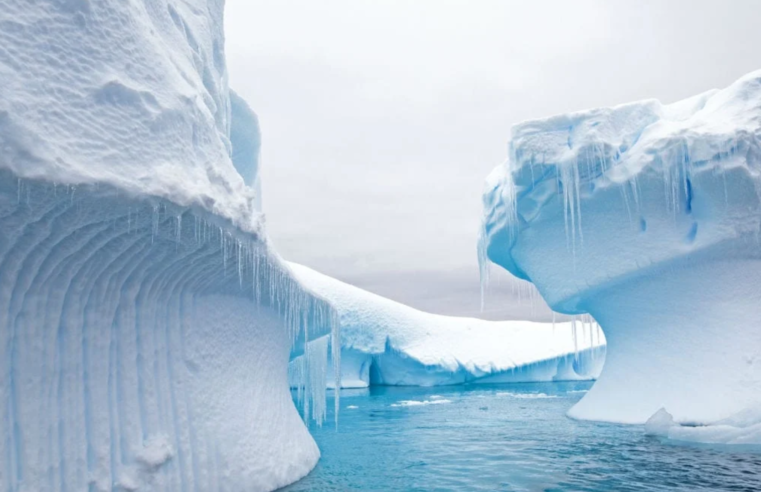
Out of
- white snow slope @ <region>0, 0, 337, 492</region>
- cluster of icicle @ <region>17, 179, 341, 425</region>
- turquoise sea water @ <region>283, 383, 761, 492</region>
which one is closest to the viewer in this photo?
white snow slope @ <region>0, 0, 337, 492</region>

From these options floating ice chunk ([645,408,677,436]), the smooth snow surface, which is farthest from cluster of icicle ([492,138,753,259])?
the smooth snow surface

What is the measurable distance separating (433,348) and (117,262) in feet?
71.2

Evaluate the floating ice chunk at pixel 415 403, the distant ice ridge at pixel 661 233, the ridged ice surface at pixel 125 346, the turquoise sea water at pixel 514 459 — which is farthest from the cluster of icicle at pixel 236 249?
the floating ice chunk at pixel 415 403

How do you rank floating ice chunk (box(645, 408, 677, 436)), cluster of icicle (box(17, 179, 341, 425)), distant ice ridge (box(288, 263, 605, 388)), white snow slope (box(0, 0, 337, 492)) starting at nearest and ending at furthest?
1. white snow slope (box(0, 0, 337, 492))
2. cluster of icicle (box(17, 179, 341, 425))
3. floating ice chunk (box(645, 408, 677, 436))
4. distant ice ridge (box(288, 263, 605, 388))

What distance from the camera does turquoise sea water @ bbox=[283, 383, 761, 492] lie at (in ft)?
20.3

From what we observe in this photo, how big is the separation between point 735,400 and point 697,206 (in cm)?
349

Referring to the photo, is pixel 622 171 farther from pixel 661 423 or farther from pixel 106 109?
pixel 106 109

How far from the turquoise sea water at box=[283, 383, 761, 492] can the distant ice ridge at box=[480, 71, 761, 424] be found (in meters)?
1.43

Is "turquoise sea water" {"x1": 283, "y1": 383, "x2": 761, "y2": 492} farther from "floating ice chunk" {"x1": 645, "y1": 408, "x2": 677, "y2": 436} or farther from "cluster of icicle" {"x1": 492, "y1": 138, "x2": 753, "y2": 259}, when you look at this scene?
"cluster of icicle" {"x1": 492, "y1": 138, "x2": 753, "y2": 259}

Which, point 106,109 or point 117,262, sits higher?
point 106,109

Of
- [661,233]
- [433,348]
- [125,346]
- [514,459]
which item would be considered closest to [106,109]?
[125,346]

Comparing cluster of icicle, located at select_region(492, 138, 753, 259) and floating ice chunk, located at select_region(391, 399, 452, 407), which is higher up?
cluster of icicle, located at select_region(492, 138, 753, 259)

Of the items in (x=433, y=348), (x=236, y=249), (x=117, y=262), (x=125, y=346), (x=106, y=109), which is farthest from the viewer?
(x=433, y=348)

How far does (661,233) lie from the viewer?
431 inches
